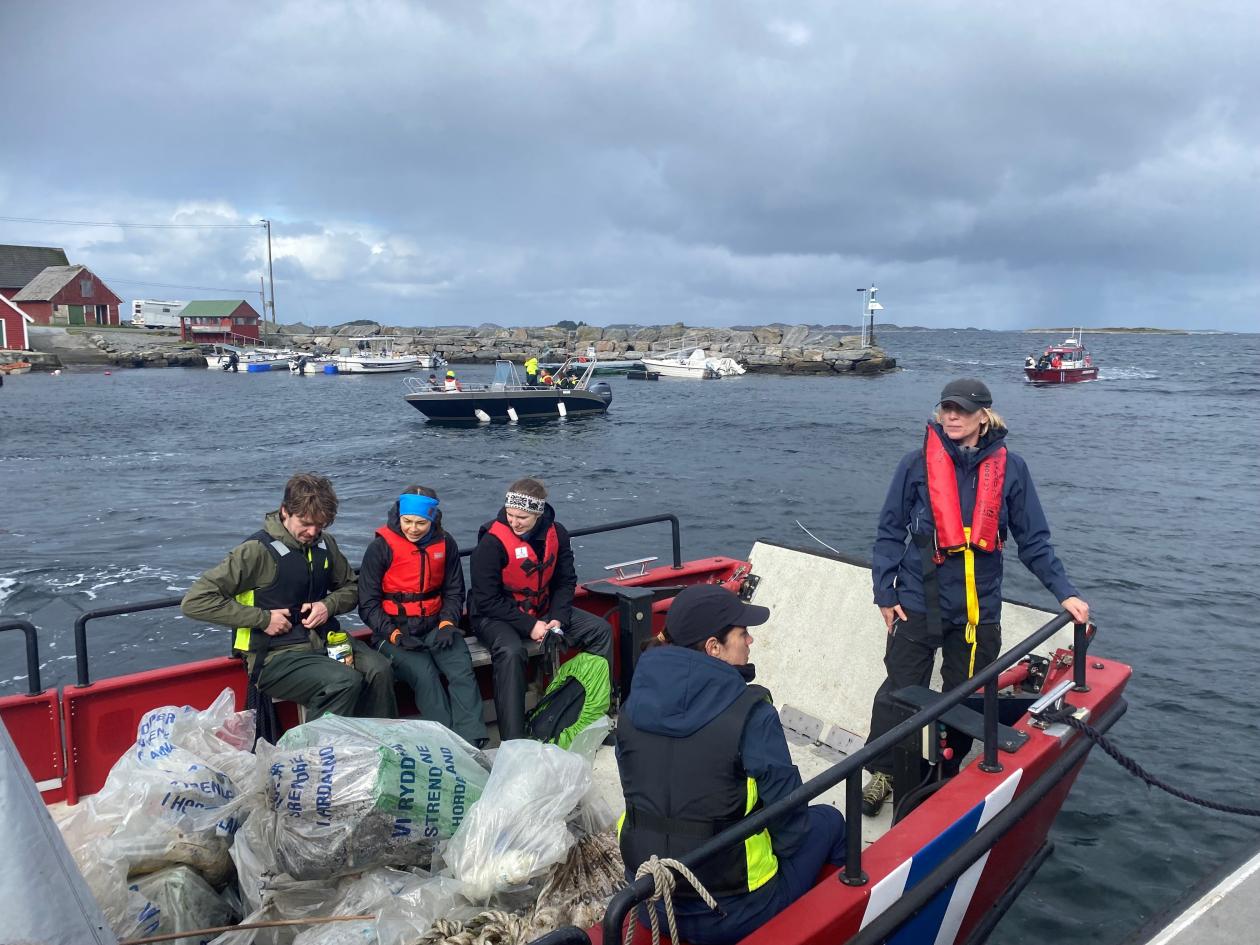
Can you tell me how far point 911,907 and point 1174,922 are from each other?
929 mm

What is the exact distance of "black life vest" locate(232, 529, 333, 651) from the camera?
4.35 meters

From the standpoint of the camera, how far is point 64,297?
77.2 meters

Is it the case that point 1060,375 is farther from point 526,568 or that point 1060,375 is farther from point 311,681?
point 311,681

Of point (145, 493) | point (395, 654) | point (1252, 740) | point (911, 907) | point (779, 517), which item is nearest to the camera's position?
point (911, 907)

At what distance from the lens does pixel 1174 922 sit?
121 inches

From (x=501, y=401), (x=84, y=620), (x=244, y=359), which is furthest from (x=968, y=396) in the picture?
(x=244, y=359)

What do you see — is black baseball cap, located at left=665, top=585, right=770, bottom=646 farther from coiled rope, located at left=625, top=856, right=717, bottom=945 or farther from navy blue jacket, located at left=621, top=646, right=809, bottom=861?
coiled rope, located at left=625, top=856, right=717, bottom=945

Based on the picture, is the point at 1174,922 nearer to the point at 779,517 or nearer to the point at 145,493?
the point at 779,517

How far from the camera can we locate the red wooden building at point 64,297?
75688 mm

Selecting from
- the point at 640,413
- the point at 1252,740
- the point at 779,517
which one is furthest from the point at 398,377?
the point at 1252,740

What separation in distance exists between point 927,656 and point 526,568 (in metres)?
2.17

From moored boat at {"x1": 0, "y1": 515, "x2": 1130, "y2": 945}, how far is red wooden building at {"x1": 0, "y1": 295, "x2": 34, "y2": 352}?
77225 mm

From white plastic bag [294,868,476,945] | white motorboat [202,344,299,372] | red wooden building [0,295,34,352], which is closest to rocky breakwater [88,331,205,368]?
white motorboat [202,344,299,372]

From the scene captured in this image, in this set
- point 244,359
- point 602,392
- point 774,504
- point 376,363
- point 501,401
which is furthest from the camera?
point 244,359
